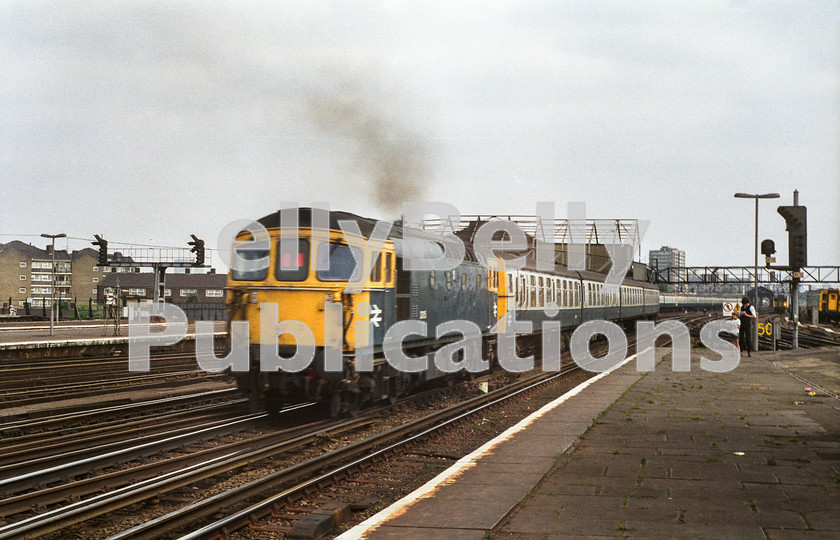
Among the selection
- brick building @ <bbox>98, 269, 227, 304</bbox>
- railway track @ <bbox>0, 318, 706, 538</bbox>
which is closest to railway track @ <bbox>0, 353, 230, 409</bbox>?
railway track @ <bbox>0, 318, 706, 538</bbox>

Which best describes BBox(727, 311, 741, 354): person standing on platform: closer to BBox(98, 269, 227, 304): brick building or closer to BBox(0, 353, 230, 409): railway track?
BBox(0, 353, 230, 409): railway track

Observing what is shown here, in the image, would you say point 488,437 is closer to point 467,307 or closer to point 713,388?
point 467,307

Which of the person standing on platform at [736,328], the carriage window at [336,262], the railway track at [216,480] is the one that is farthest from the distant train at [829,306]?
the carriage window at [336,262]

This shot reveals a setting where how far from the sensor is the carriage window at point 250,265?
40.1 ft

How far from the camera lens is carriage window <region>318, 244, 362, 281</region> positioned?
467 inches

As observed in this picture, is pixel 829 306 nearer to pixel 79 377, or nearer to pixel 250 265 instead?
pixel 79 377

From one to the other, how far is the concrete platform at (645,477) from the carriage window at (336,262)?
3.54 metres

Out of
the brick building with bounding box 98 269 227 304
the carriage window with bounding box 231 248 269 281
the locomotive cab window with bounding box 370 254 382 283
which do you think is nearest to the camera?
the carriage window with bounding box 231 248 269 281

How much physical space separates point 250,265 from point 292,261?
848 millimetres

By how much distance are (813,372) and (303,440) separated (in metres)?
15.6

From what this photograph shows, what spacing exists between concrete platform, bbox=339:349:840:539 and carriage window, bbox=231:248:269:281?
4.74 meters

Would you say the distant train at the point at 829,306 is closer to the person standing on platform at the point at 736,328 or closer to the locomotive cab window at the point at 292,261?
the person standing on platform at the point at 736,328

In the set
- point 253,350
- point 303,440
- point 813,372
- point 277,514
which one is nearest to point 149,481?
point 277,514

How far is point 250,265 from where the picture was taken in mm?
12367
